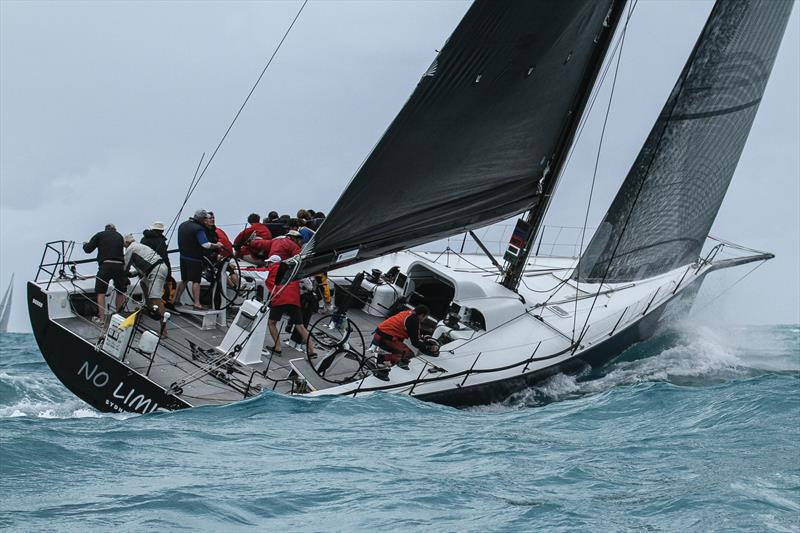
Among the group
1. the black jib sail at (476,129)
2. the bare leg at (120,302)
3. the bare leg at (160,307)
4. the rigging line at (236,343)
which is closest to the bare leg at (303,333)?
the rigging line at (236,343)

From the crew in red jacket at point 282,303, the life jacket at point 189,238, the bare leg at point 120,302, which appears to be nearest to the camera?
the crew in red jacket at point 282,303

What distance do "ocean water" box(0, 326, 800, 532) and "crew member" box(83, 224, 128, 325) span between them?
1.30 meters

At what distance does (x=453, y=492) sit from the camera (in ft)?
25.3

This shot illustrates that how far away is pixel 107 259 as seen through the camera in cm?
1138

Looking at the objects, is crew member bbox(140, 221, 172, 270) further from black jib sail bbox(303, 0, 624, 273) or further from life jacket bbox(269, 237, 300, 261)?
black jib sail bbox(303, 0, 624, 273)

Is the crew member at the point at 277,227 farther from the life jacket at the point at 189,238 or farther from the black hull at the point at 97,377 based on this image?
the black hull at the point at 97,377

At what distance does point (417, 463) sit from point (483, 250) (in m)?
4.70

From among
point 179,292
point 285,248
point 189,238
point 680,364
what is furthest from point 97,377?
point 680,364

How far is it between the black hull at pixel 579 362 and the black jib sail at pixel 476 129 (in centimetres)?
180

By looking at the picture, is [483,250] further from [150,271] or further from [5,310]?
[5,310]

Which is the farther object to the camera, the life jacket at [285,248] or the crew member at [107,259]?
the life jacket at [285,248]

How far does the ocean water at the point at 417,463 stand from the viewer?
23.2 ft

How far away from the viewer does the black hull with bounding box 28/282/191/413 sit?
391 inches

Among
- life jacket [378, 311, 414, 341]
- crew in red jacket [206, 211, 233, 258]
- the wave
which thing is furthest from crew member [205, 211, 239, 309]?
the wave
